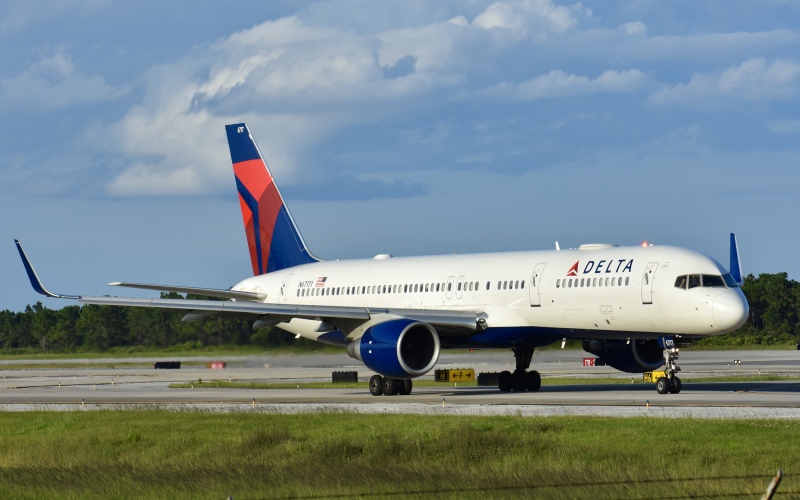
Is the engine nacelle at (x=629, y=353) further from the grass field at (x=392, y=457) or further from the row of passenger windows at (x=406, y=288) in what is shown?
the grass field at (x=392, y=457)

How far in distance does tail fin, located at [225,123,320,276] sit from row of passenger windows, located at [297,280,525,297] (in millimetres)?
3709

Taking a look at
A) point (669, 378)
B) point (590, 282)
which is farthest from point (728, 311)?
point (590, 282)

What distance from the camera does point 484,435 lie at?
23312 mm

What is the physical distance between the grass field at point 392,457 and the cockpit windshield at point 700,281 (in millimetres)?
9301

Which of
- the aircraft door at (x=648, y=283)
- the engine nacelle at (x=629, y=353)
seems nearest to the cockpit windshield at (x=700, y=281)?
the aircraft door at (x=648, y=283)

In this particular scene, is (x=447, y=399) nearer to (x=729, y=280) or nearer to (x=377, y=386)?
(x=377, y=386)

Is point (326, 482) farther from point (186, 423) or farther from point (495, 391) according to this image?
point (495, 391)

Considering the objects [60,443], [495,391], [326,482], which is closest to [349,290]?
[495,391]

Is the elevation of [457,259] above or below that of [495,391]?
above

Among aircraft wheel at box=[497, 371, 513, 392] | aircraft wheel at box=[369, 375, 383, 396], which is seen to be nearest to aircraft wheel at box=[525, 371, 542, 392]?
aircraft wheel at box=[497, 371, 513, 392]

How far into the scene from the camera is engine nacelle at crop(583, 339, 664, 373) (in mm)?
39688

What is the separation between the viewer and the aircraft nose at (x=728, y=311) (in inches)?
1342

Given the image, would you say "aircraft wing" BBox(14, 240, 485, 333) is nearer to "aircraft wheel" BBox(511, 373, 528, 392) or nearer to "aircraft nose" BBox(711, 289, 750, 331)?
"aircraft wheel" BBox(511, 373, 528, 392)

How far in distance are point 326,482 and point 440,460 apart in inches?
145
